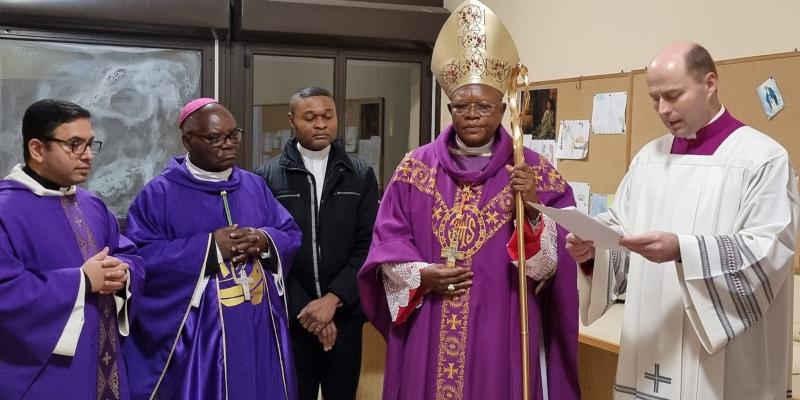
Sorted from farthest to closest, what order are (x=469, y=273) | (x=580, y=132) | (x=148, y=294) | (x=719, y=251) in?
1. (x=580, y=132)
2. (x=148, y=294)
3. (x=469, y=273)
4. (x=719, y=251)

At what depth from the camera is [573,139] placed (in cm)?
399

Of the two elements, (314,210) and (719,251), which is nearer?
(719,251)

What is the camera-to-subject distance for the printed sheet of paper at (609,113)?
12.1 ft

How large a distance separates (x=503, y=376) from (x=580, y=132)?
1840 millimetres

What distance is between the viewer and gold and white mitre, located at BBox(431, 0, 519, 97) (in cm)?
251

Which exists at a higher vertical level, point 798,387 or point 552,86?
point 552,86

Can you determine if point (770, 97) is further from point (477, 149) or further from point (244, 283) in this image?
point (244, 283)

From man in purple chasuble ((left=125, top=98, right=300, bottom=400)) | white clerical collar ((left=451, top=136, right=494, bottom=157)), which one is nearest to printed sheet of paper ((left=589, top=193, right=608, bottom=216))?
white clerical collar ((left=451, top=136, right=494, bottom=157))

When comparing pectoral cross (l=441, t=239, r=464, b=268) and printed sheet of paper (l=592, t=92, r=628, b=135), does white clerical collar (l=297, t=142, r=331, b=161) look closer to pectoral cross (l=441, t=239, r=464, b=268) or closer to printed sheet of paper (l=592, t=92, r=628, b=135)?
pectoral cross (l=441, t=239, r=464, b=268)

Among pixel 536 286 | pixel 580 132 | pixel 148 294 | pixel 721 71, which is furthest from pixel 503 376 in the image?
pixel 580 132

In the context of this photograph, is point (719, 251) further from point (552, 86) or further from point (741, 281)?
point (552, 86)

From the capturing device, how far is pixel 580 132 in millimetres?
3945

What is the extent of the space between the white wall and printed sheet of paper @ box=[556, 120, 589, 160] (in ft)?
0.84

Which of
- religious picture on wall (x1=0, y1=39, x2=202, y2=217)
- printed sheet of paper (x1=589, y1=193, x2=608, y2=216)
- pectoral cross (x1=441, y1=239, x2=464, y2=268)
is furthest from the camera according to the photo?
religious picture on wall (x1=0, y1=39, x2=202, y2=217)
